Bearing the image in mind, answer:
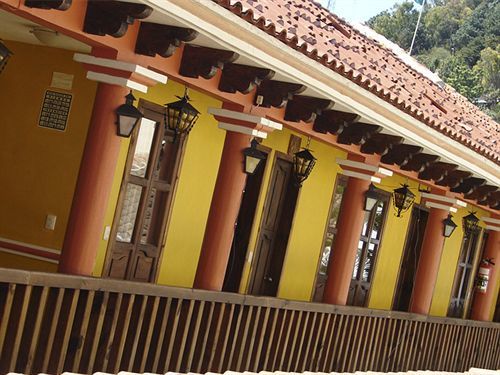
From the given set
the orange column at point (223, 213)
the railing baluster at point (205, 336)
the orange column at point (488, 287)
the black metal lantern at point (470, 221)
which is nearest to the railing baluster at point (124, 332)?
the railing baluster at point (205, 336)

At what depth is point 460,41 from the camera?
273 ft

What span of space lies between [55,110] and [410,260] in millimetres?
8841

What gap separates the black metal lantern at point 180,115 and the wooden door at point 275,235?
3342mm

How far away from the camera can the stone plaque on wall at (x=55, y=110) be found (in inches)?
409

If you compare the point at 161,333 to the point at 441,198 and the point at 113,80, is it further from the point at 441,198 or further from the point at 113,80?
the point at 441,198

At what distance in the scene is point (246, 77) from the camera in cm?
934

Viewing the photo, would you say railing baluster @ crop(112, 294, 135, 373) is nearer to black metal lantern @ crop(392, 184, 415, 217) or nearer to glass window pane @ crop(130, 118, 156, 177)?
glass window pane @ crop(130, 118, 156, 177)

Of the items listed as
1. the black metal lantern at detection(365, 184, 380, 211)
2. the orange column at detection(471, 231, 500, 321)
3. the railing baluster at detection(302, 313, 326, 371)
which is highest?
the black metal lantern at detection(365, 184, 380, 211)

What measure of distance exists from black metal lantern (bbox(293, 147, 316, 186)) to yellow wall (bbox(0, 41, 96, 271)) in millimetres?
3183

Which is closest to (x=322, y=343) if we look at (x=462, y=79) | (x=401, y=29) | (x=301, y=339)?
(x=301, y=339)

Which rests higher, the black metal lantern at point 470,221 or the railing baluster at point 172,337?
the black metal lantern at point 470,221

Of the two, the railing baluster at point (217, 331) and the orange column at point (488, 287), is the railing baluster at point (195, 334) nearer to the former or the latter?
the railing baluster at point (217, 331)

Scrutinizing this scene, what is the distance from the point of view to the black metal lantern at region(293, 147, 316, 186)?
1257 cm

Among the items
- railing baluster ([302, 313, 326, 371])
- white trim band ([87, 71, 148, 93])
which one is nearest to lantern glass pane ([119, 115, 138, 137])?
white trim band ([87, 71, 148, 93])
